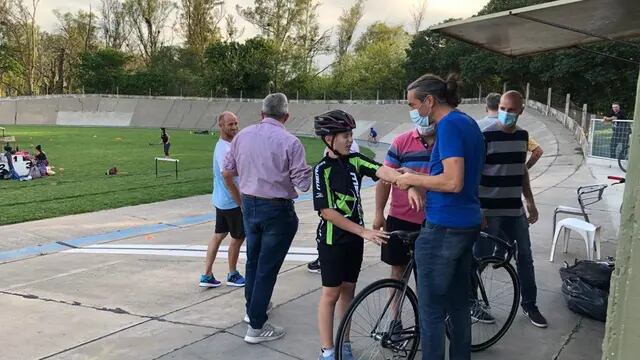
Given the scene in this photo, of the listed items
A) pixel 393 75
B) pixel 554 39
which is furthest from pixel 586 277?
pixel 393 75

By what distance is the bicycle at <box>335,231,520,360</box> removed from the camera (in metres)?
3.13

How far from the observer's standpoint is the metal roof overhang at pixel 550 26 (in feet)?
11.6

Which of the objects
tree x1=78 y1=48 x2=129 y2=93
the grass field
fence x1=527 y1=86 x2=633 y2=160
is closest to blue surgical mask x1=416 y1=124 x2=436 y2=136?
the grass field

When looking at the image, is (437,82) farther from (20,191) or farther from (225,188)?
(20,191)

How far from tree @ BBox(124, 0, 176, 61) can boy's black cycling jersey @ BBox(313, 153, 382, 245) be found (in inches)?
3191

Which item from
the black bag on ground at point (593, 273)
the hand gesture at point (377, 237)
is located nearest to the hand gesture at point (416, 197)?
the hand gesture at point (377, 237)

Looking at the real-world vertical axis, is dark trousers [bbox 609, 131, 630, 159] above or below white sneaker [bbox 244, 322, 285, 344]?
above

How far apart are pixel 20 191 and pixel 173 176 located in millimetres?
3795

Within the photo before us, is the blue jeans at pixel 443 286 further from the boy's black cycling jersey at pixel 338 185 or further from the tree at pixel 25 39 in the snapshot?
the tree at pixel 25 39

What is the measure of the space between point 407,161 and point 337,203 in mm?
777

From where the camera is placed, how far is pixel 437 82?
269 cm

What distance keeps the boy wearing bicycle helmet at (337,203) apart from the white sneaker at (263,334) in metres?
0.76

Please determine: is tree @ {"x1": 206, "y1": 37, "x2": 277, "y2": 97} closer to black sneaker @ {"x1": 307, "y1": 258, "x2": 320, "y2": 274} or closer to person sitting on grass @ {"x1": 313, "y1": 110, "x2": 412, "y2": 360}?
black sneaker @ {"x1": 307, "y1": 258, "x2": 320, "y2": 274}

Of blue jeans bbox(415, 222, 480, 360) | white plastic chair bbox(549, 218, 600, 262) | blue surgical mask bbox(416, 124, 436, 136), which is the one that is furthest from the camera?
white plastic chair bbox(549, 218, 600, 262)
